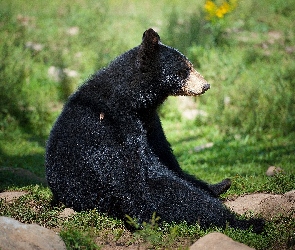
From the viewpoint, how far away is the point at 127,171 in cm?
538

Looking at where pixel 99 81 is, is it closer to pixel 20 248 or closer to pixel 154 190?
pixel 154 190

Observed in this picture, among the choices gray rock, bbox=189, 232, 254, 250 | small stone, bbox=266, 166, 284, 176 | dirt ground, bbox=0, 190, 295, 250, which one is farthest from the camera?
small stone, bbox=266, 166, 284, 176

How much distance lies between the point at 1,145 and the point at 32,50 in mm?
3792

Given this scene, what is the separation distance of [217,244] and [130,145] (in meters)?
1.42

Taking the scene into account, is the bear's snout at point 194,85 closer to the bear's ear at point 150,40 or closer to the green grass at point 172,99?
the bear's ear at point 150,40

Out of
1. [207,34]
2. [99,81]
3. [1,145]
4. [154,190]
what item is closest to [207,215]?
[154,190]

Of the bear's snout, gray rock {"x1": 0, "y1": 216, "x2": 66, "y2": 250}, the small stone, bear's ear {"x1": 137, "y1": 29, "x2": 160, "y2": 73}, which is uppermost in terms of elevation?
bear's ear {"x1": 137, "y1": 29, "x2": 160, "y2": 73}

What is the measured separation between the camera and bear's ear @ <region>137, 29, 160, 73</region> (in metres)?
5.27

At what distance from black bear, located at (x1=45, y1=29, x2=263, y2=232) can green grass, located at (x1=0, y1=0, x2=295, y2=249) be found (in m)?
0.21

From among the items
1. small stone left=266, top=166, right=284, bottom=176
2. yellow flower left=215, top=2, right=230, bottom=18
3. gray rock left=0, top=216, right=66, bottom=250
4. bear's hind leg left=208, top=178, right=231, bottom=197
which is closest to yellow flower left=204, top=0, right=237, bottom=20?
yellow flower left=215, top=2, right=230, bottom=18

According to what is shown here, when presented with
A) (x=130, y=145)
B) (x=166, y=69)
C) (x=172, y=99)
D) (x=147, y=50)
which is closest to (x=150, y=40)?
(x=147, y=50)

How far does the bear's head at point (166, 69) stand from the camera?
17.4 ft

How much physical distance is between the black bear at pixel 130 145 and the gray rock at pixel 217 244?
739mm

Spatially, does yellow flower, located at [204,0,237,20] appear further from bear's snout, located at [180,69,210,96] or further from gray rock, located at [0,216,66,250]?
gray rock, located at [0,216,66,250]
